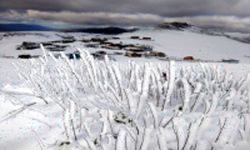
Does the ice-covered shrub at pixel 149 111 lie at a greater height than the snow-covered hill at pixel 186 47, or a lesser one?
greater

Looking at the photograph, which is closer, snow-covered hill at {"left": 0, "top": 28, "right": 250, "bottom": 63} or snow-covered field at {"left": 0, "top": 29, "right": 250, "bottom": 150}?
snow-covered field at {"left": 0, "top": 29, "right": 250, "bottom": 150}

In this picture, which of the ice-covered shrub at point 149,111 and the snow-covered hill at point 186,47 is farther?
the snow-covered hill at point 186,47

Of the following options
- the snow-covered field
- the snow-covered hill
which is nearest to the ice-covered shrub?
the snow-covered field

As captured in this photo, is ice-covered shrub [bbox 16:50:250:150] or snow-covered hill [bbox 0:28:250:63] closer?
ice-covered shrub [bbox 16:50:250:150]

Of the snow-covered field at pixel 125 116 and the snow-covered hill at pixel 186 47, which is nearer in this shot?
the snow-covered field at pixel 125 116

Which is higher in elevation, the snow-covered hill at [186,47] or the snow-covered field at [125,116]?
the snow-covered field at [125,116]

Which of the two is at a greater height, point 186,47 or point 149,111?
point 149,111

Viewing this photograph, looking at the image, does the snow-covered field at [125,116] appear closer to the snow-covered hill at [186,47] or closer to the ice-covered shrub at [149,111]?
the ice-covered shrub at [149,111]

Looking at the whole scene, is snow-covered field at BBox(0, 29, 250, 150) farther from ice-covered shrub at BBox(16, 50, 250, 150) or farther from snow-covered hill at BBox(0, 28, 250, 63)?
snow-covered hill at BBox(0, 28, 250, 63)

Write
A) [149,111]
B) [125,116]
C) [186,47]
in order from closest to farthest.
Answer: [125,116], [149,111], [186,47]

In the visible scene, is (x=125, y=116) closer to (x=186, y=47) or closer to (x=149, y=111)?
(x=149, y=111)

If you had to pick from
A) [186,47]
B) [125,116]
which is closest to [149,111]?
[125,116]

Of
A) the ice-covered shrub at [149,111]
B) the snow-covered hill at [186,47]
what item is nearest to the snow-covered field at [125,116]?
the ice-covered shrub at [149,111]

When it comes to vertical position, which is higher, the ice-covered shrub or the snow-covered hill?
the ice-covered shrub
